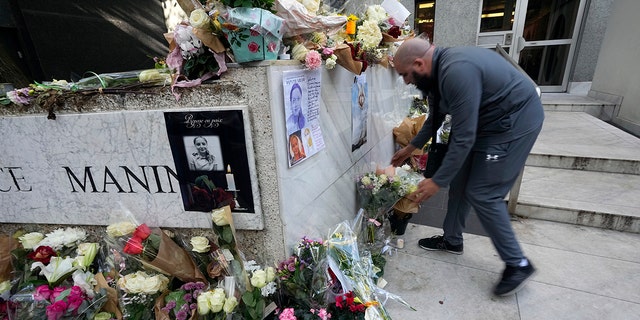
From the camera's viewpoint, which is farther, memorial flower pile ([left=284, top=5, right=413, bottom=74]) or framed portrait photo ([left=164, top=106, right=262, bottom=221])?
memorial flower pile ([left=284, top=5, right=413, bottom=74])

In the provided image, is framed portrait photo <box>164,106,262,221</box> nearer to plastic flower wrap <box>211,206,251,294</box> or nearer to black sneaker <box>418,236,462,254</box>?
plastic flower wrap <box>211,206,251,294</box>

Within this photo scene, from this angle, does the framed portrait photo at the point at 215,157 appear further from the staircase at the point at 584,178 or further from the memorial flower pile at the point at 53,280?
the staircase at the point at 584,178

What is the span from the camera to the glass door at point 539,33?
6.64 m

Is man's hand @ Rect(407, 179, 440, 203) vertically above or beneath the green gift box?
beneath

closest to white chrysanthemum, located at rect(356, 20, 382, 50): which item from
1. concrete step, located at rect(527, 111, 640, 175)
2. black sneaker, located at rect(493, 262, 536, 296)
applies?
black sneaker, located at rect(493, 262, 536, 296)

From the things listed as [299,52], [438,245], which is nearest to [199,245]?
[299,52]

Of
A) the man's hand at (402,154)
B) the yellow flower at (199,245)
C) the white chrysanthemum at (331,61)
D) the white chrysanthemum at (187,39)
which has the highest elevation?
the white chrysanthemum at (187,39)

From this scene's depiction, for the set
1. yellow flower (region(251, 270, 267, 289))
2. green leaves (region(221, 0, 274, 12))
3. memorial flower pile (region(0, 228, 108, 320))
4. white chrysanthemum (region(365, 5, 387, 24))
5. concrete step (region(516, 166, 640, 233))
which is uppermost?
white chrysanthemum (region(365, 5, 387, 24))

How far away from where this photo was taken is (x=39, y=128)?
193 cm

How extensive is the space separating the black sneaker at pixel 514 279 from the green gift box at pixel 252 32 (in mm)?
1978

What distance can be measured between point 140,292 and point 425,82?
200 centimetres

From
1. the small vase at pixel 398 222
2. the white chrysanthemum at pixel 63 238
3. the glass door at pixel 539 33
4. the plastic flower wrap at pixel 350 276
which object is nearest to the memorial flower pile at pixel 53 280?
the white chrysanthemum at pixel 63 238

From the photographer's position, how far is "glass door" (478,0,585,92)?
6.64 metres

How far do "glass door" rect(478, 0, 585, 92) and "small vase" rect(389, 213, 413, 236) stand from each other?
6140 millimetres
